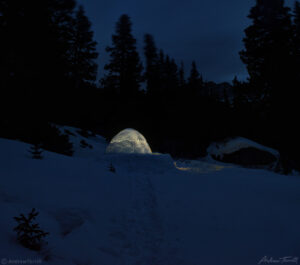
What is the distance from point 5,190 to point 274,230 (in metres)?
4.85

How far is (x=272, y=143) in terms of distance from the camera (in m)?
18.4

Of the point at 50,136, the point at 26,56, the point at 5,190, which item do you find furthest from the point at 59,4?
the point at 5,190

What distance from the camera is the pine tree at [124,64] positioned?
22781 millimetres

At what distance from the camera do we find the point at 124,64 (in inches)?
936

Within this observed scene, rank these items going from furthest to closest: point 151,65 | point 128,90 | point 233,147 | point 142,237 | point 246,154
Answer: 1. point 151,65
2. point 128,90
3. point 233,147
4. point 246,154
5. point 142,237

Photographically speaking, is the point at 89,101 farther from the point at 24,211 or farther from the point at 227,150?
the point at 24,211

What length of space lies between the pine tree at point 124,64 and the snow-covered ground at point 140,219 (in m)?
18.5

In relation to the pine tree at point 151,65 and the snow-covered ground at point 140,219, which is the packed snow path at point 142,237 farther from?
the pine tree at point 151,65

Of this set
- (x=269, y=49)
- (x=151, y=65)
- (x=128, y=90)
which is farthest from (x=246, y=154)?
(x=151, y=65)

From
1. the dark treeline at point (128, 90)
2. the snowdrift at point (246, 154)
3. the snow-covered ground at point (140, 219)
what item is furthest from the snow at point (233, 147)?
the snow-covered ground at point (140, 219)

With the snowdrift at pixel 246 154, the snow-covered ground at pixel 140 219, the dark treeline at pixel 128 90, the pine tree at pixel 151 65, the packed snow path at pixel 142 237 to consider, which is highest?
the pine tree at pixel 151 65

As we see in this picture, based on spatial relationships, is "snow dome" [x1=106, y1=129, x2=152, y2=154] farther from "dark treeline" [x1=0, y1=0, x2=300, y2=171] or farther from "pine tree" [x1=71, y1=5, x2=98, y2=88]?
"pine tree" [x1=71, y1=5, x2=98, y2=88]

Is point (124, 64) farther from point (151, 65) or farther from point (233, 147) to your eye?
point (233, 147)

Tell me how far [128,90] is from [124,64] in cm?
417
